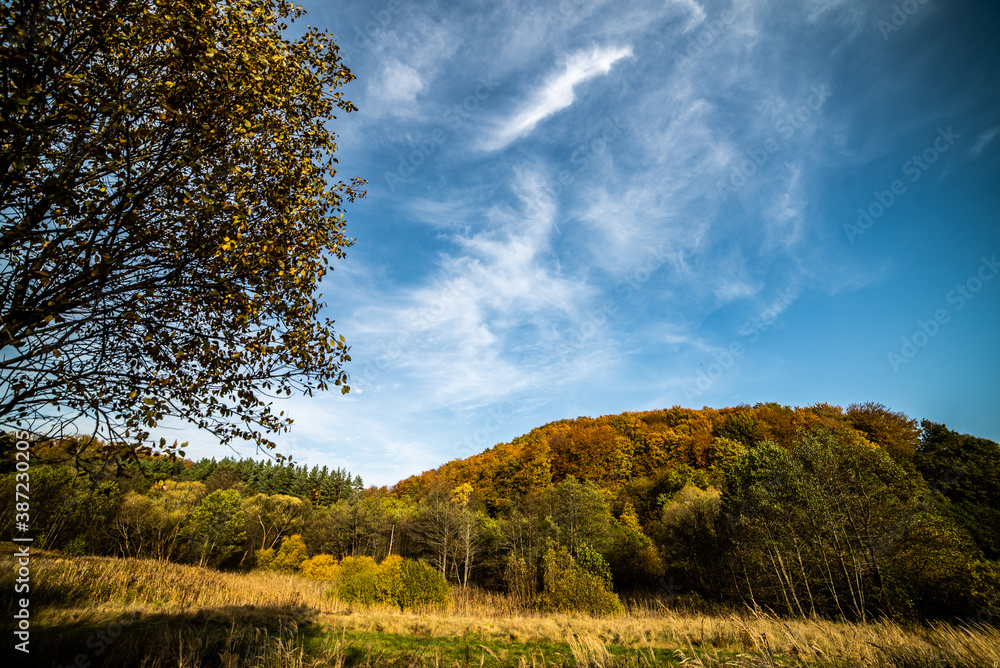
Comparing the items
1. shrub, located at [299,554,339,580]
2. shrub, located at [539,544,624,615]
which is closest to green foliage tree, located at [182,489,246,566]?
shrub, located at [299,554,339,580]

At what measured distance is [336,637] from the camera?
11.0 meters

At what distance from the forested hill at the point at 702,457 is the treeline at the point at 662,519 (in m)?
0.25

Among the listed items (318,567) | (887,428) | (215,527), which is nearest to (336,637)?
(318,567)

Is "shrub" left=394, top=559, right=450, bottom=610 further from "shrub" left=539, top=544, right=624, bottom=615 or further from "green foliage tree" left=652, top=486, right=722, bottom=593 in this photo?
"green foliage tree" left=652, top=486, right=722, bottom=593

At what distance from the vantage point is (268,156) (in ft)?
17.1

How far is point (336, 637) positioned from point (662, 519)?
127 feet

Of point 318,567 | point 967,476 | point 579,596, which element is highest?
point 967,476

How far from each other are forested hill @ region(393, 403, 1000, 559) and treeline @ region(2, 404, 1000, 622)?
250mm

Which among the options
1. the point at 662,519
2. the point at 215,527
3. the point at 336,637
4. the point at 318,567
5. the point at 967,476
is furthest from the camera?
A: the point at 662,519

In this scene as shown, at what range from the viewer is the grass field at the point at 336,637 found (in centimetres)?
597

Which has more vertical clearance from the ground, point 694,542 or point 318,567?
point 694,542

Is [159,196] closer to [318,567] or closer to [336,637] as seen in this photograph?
[336,637]

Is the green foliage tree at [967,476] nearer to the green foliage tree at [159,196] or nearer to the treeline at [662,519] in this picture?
the treeline at [662,519]

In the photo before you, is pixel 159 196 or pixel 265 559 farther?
pixel 265 559
